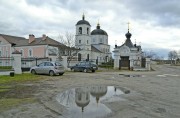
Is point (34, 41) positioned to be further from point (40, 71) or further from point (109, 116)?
point (109, 116)

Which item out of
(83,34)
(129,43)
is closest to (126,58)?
(129,43)

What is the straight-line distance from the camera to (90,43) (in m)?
81.2

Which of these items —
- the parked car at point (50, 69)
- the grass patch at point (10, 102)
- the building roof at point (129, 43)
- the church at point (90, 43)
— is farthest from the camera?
the church at point (90, 43)

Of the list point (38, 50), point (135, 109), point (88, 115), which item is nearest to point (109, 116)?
point (88, 115)

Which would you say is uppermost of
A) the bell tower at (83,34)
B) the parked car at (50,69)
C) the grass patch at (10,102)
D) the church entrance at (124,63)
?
the bell tower at (83,34)

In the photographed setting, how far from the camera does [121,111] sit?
825 cm

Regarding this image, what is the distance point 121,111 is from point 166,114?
4.98 ft

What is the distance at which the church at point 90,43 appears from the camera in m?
76.1

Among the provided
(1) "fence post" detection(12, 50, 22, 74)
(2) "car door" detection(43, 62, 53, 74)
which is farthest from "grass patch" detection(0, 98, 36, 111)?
(1) "fence post" detection(12, 50, 22, 74)

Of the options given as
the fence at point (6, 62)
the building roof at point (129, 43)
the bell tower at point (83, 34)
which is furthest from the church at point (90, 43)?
the fence at point (6, 62)

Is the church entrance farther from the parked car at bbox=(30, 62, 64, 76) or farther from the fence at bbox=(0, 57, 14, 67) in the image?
the fence at bbox=(0, 57, 14, 67)

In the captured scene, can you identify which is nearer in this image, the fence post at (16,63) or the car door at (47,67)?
the fence post at (16,63)

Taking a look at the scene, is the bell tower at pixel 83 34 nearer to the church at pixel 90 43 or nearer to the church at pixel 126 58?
the church at pixel 90 43

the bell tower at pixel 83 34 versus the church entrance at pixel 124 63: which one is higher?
the bell tower at pixel 83 34
